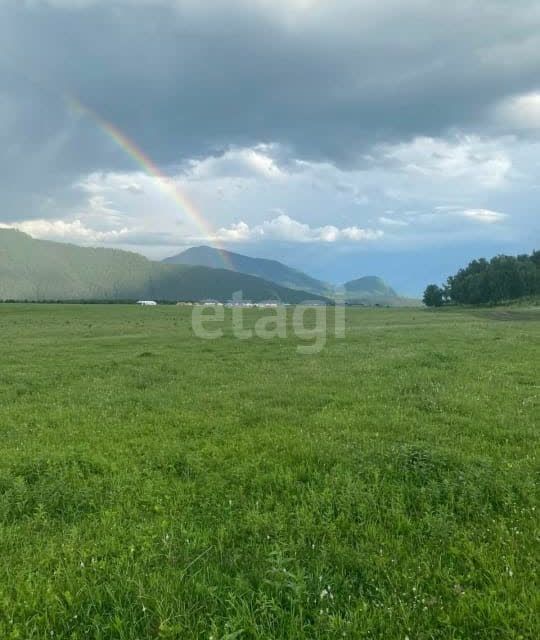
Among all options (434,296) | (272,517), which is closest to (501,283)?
(434,296)

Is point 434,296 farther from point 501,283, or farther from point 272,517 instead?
point 272,517

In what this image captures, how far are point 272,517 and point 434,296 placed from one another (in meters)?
177

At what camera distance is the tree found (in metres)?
168

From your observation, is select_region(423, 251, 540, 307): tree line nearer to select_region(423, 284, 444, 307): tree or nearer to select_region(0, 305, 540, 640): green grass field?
select_region(423, 284, 444, 307): tree

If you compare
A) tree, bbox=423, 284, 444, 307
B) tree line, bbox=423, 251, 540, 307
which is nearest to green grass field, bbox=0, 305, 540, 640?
tree line, bbox=423, 251, 540, 307

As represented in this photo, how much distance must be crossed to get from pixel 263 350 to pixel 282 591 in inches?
919

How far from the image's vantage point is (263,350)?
2819 centimetres

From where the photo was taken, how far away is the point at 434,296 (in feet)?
562

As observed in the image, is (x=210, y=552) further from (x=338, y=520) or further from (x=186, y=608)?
(x=338, y=520)

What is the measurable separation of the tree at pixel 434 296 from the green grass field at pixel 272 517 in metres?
165

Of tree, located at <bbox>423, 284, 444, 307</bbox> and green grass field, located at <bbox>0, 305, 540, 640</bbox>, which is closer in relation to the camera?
green grass field, located at <bbox>0, 305, 540, 640</bbox>

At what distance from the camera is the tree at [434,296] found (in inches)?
6634

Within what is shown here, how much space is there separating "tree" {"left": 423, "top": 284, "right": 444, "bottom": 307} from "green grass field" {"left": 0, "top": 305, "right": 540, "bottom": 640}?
16514 centimetres

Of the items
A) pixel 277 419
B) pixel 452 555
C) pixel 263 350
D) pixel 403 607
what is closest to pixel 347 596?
pixel 403 607
